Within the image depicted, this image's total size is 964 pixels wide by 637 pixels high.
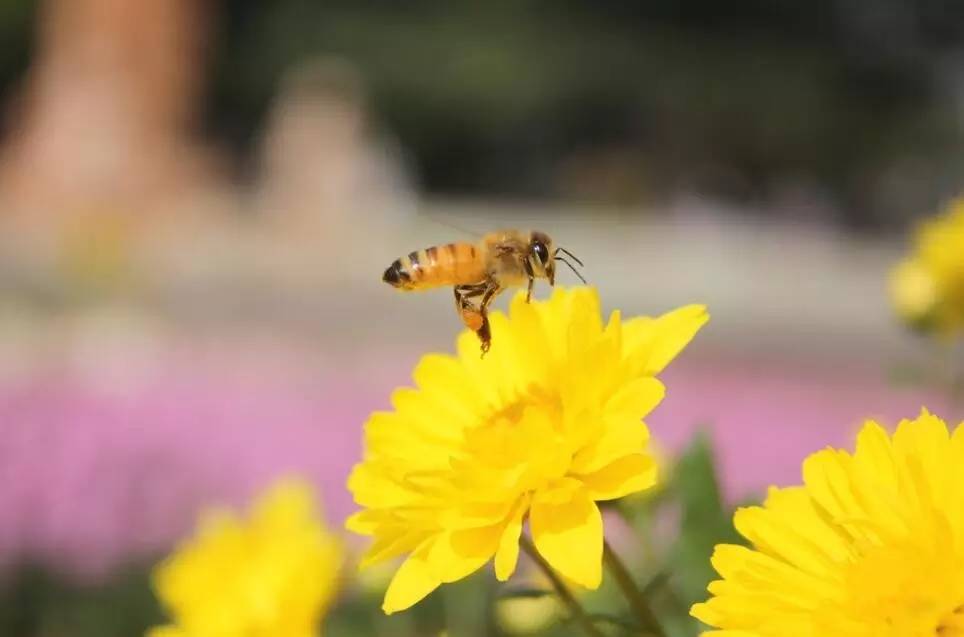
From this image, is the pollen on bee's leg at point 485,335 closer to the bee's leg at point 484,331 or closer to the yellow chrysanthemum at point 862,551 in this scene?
the bee's leg at point 484,331

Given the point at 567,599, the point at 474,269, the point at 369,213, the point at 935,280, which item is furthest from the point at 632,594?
the point at 369,213

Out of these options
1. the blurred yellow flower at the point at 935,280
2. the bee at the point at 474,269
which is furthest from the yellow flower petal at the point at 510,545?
the blurred yellow flower at the point at 935,280

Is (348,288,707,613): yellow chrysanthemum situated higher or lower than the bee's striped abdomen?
lower

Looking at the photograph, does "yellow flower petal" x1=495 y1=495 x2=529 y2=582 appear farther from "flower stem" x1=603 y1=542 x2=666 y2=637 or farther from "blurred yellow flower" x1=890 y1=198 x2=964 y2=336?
"blurred yellow flower" x1=890 y1=198 x2=964 y2=336

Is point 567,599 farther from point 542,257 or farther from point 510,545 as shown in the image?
point 542,257

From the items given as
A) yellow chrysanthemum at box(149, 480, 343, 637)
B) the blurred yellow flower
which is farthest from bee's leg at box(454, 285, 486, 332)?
the blurred yellow flower

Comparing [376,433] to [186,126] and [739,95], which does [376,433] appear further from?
[739,95]
